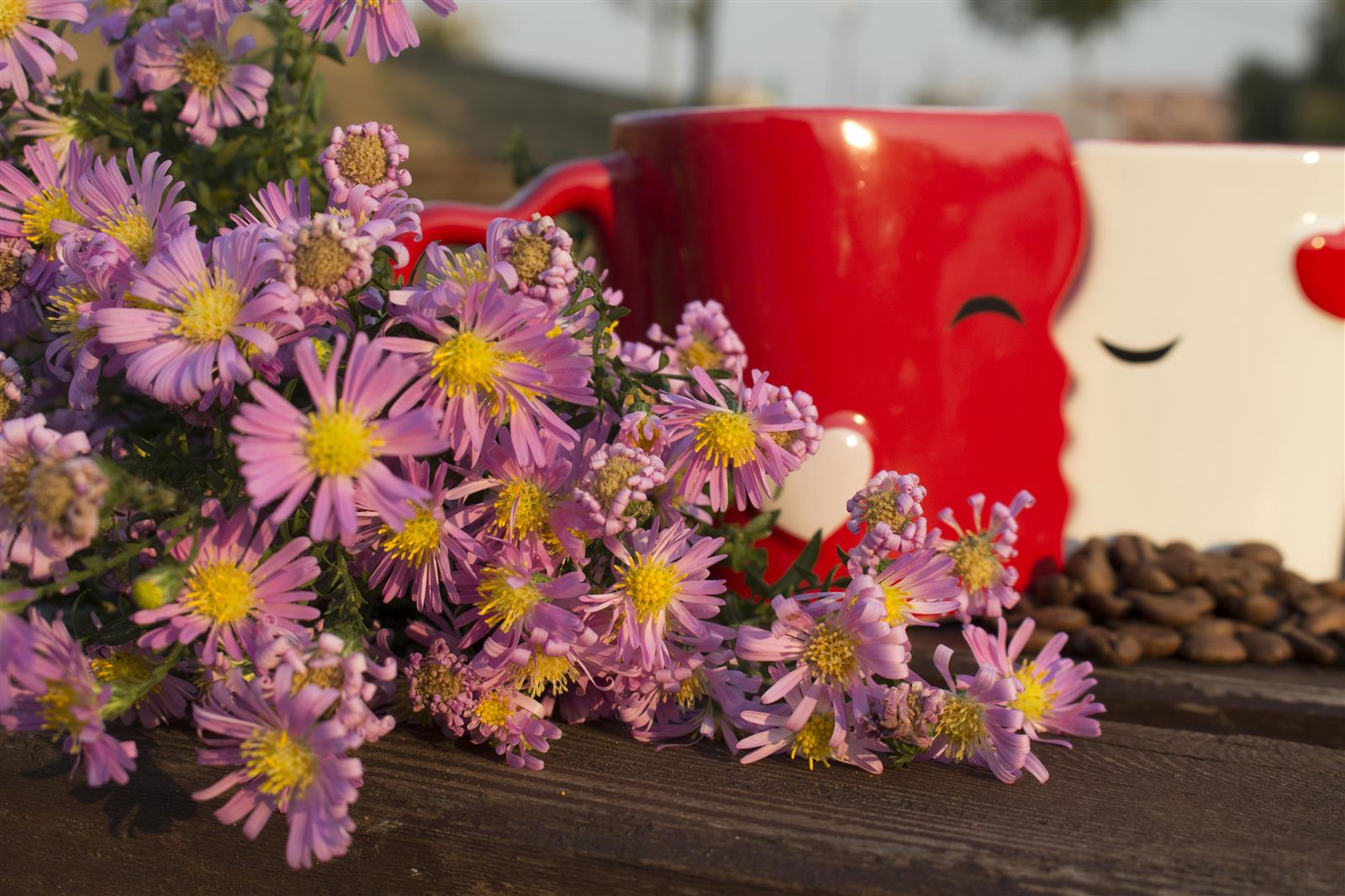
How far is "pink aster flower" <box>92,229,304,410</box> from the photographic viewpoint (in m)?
0.64

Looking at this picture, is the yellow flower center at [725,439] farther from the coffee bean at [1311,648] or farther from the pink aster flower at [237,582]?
the coffee bean at [1311,648]

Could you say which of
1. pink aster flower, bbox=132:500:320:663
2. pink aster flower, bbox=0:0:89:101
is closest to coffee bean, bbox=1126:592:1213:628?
pink aster flower, bbox=132:500:320:663

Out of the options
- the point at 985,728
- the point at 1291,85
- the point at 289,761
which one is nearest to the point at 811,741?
the point at 985,728

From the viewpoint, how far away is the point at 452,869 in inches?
25.9

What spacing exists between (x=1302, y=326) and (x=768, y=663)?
2.32 ft

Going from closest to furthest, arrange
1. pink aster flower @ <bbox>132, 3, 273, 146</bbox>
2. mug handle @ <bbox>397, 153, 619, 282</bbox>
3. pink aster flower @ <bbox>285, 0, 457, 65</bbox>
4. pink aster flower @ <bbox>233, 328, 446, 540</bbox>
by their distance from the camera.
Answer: pink aster flower @ <bbox>233, 328, 446, 540</bbox>, pink aster flower @ <bbox>285, 0, 457, 65</bbox>, pink aster flower @ <bbox>132, 3, 273, 146</bbox>, mug handle @ <bbox>397, 153, 619, 282</bbox>

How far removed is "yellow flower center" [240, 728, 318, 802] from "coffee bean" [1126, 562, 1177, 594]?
81cm

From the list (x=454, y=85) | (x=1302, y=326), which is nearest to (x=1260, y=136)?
(x=454, y=85)

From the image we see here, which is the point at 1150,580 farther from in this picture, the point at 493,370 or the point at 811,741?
the point at 493,370

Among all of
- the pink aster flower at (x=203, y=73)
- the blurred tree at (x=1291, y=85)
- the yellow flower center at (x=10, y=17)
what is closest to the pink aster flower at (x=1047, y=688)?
the pink aster flower at (x=203, y=73)

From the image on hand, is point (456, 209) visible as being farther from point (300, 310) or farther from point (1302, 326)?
point (1302, 326)

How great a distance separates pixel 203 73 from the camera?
0.92 m

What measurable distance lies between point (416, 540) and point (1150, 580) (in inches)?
28.6

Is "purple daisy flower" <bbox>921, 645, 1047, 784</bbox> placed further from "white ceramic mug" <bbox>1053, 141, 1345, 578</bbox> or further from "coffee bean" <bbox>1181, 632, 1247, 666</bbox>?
"white ceramic mug" <bbox>1053, 141, 1345, 578</bbox>
